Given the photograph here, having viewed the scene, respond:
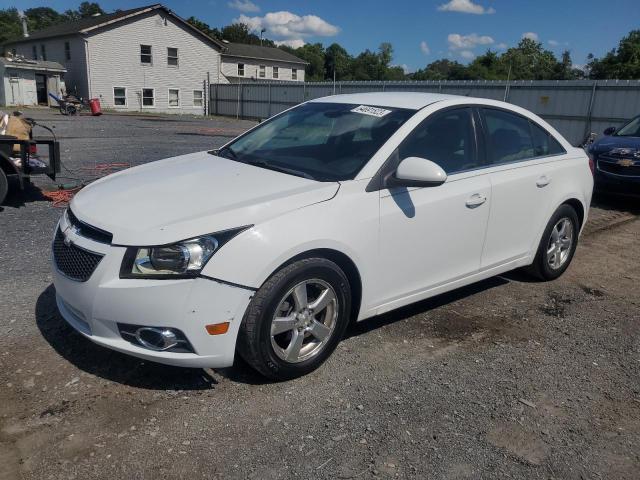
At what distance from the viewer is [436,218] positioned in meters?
3.90

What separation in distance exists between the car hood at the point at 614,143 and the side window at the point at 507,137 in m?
5.46

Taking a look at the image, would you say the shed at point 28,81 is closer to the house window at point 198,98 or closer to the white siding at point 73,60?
the white siding at point 73,60

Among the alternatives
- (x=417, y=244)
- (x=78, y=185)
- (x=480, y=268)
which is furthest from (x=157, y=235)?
(x=78, y=185)

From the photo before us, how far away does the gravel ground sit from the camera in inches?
107

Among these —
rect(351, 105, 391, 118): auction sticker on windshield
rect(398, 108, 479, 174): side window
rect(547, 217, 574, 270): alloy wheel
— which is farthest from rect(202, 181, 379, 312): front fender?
rect(547, 217, 574, 270): alloy wheel

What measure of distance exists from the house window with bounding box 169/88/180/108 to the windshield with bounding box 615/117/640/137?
34235mm

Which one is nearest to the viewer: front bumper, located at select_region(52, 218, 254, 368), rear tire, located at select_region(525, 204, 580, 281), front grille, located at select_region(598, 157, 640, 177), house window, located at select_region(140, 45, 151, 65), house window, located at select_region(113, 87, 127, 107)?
front bumper, located at select_region(52, 218, 254, 368)

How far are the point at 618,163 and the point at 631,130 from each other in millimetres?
1300

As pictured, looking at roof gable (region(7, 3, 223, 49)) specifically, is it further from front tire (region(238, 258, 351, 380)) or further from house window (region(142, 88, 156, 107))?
front tire (region(238, 258, 351, 380))

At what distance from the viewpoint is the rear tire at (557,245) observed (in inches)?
202

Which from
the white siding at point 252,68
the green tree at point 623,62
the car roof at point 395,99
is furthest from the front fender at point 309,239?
the green tree at point 623,62

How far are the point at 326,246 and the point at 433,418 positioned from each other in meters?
1.15

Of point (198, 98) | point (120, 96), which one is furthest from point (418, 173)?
point (198, 98)

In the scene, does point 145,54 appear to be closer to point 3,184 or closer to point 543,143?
point 3,184
